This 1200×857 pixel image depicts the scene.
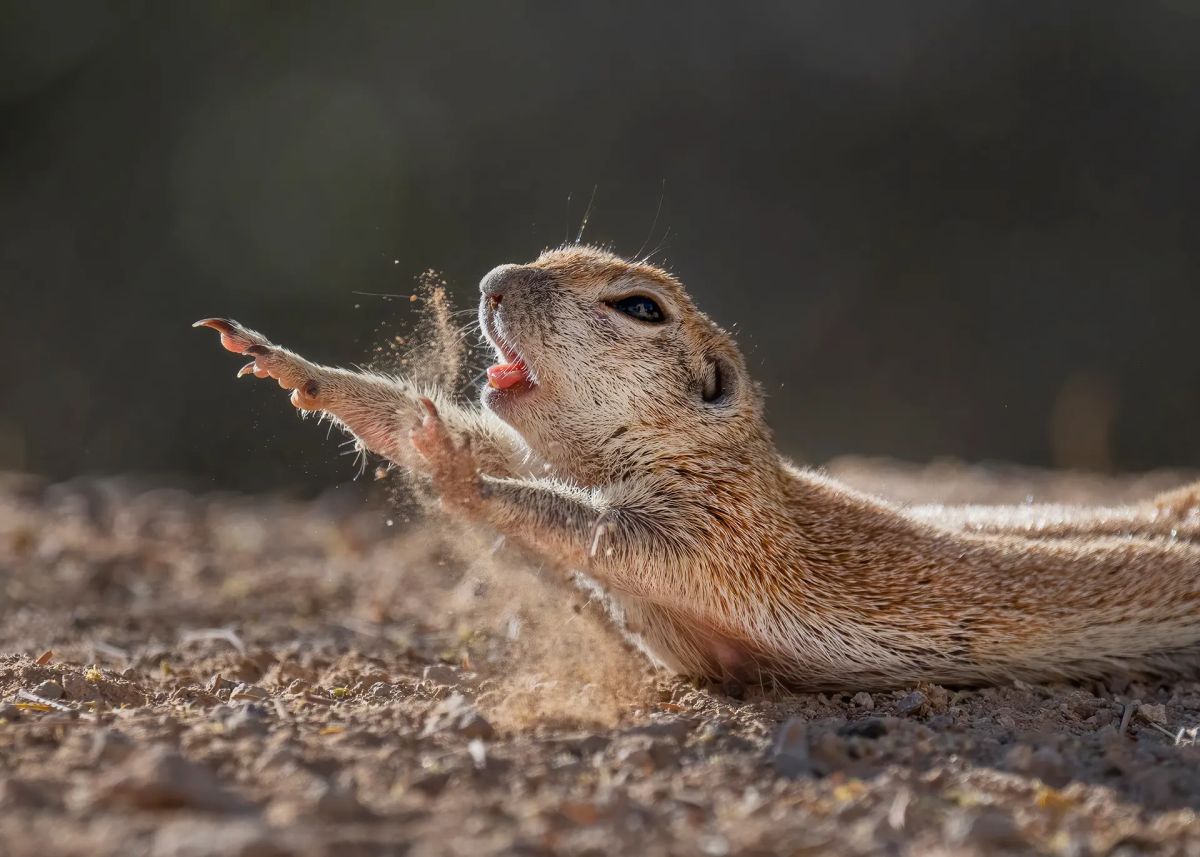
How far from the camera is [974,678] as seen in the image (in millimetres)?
5430

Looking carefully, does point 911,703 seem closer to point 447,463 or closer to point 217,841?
point 447,463

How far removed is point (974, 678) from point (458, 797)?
2999 mm

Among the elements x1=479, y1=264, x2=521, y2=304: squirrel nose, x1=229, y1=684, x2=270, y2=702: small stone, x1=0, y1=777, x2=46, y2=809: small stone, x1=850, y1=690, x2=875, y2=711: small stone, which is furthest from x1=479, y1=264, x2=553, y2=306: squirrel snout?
x1=0, y1=777, x2=46, y2=809: small stone

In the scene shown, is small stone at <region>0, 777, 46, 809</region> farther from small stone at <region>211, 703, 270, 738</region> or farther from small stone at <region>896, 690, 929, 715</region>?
small stone at <region>896, 690, 929, 715</region>

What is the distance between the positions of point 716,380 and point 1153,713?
2.28 m

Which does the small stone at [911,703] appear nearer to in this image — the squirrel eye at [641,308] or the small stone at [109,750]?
the squirrel eye at [641,308]

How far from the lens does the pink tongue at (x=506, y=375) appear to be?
5.45 metres

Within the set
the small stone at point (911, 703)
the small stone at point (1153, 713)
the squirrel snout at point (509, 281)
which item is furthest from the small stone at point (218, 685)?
the small stone at point (1153, 713)

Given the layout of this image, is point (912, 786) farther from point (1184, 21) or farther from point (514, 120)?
point (1184, 21)

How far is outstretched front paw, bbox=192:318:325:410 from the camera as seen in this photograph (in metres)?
5.50

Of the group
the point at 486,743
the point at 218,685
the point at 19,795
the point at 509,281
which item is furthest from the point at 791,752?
the point at 509,281

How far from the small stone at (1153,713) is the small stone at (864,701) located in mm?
1007

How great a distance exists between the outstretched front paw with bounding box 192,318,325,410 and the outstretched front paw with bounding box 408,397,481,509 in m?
1.02

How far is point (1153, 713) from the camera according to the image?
186 inches
